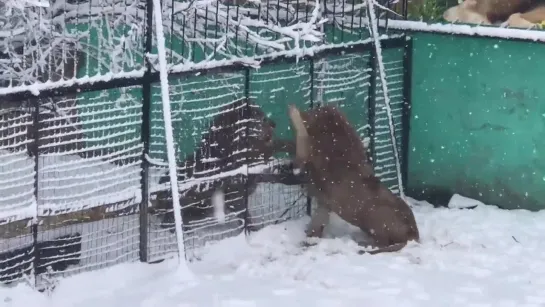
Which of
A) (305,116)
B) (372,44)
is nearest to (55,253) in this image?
(305,116)

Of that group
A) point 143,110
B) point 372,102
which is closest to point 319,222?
point 372,102

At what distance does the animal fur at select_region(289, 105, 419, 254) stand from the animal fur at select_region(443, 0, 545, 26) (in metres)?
1.95

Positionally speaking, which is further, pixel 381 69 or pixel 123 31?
pixel 381 69

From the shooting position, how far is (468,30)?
23.9 ft

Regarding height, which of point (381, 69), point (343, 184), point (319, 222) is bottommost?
point (319, 222)

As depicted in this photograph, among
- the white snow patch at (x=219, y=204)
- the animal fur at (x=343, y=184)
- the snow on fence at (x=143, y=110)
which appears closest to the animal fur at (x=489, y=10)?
the snow on fence at (x=143, y=110)

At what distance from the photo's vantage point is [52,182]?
541 cm

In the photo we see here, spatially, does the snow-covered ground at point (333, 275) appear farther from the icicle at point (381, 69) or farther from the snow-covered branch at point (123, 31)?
the snow-covered branch at point (123, 31)

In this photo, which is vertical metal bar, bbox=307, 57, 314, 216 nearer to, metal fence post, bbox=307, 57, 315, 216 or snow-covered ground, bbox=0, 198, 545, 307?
metal fence post, bbox=307, 57, 315, 216

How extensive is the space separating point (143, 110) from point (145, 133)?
152 mm

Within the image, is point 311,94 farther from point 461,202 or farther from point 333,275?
point 333,275

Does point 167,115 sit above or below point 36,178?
above

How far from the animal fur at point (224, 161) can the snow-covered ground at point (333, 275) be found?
293 millimetres

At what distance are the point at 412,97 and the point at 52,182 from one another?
3640 mm
